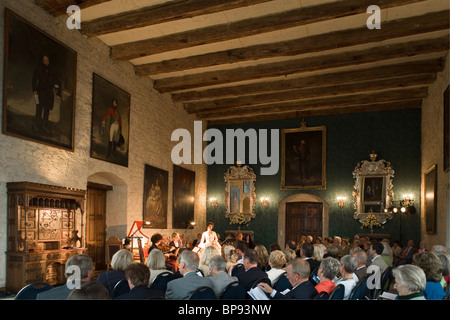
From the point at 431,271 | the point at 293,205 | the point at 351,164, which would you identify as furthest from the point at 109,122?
the point at 351,164

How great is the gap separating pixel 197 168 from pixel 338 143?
599cm

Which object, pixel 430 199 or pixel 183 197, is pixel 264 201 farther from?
pixel 430 199

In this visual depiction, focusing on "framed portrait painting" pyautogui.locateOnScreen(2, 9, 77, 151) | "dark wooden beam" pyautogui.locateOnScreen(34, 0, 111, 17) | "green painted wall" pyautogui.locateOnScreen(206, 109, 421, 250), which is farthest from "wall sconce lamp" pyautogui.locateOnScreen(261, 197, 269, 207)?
"dark wooden beam" pyautogui.locateOnScreen(34, 0, 111, 17)

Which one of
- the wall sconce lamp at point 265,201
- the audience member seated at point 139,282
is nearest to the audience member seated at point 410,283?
the audience member seated at point 139,282

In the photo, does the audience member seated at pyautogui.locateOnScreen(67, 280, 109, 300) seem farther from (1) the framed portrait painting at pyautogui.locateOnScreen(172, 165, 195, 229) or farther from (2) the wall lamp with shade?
(2) the wall lamp with shade

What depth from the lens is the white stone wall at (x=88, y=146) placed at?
316 inches

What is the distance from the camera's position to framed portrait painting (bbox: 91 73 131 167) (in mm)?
10609

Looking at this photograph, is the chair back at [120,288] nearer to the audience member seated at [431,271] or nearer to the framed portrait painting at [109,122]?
the audience member seated at [431,271]

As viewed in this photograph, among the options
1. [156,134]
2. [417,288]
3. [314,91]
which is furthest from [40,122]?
[314,91]

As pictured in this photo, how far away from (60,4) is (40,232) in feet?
15.8

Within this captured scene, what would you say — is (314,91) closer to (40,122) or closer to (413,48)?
(413,48)

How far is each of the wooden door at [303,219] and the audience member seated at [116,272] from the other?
12.7 meters

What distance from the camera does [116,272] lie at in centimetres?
469

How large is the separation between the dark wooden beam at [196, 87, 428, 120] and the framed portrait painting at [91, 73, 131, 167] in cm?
534
